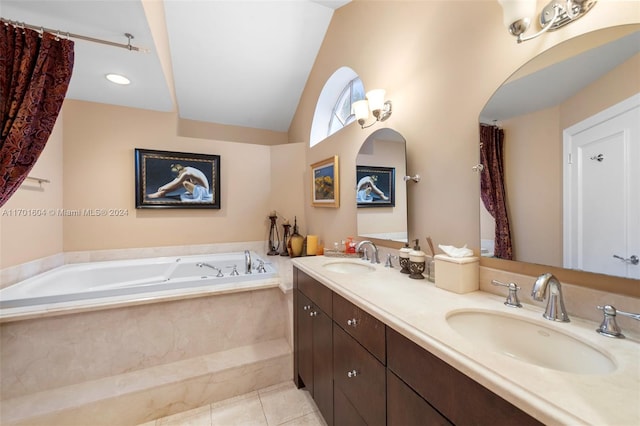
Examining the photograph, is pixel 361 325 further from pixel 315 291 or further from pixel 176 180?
pixel 176 180

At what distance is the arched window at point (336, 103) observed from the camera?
8.48 ft

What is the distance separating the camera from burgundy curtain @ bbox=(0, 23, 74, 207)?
50.4 inches

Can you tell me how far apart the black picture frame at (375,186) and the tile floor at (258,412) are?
148 centimetres

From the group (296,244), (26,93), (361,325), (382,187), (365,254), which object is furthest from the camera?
(296,244)

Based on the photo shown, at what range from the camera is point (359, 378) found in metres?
1.07

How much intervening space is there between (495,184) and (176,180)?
3.28 meters

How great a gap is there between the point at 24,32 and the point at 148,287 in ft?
5.58

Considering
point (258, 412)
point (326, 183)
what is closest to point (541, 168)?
point (326, 183)

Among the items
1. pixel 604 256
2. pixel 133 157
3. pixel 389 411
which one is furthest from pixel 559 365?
pixel 133 157

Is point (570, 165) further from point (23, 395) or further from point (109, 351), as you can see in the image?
point (23, 395)

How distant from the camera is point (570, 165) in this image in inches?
35.2

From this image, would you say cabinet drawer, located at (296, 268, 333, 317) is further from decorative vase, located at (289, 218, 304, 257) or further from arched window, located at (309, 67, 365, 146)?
arched window, located at (309, 67, 365, 146)

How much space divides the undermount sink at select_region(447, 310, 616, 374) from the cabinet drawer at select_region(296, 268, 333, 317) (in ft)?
2.04

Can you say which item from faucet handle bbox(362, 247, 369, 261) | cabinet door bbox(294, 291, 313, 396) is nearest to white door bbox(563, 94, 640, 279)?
faucet handle bbox(362, 247, 369, 261)
